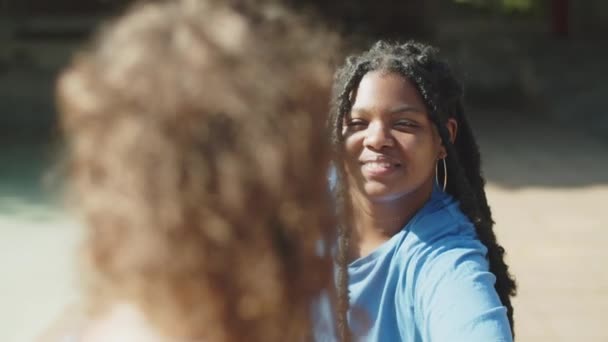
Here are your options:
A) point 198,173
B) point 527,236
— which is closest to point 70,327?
point 198,173

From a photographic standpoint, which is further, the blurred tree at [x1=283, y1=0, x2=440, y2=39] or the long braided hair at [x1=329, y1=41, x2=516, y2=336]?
the blurred tree at [x1=283, y1=0, x2=440, y2=39]

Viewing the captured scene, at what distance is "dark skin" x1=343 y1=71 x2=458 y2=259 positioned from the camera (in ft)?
6.19

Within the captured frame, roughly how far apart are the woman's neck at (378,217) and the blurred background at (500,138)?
48 centimetres

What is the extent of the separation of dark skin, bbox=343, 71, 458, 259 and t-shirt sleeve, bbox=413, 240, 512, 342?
8.1 inches

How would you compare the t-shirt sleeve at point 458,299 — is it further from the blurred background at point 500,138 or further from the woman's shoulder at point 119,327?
the woman's shoulder at point 119,327

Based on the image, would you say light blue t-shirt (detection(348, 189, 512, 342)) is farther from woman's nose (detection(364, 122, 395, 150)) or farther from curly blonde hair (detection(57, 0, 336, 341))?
curly blonde hair (detection(57, 0, 336, 341))

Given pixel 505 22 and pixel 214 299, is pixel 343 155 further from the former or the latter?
pixel 505 22

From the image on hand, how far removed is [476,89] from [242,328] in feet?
34.1

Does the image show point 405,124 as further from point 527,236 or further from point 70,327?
point 527,236

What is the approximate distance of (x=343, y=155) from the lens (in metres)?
1.96

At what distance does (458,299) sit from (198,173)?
0.80 meters

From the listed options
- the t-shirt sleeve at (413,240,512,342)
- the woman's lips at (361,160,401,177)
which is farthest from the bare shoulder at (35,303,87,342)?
the woman's lips at (361,160,401,177)

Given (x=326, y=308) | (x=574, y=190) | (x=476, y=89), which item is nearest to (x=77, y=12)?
(x=476, y=89)

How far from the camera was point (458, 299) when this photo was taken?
1562mm
